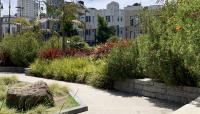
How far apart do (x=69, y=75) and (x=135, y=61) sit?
335cm

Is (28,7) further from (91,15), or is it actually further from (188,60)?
(188,60)

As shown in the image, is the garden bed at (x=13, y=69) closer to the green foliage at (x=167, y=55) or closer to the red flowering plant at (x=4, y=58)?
the red flowering plant at (x=4, y=58)

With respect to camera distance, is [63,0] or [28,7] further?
[28,7]

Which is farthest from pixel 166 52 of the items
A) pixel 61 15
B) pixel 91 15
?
pixel 91 15

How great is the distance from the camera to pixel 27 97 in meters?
10.0

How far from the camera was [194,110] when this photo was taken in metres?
8.63

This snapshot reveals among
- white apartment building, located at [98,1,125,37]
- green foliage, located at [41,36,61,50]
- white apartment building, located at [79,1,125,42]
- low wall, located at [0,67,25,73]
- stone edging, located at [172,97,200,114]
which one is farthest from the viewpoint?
white apartment building, located at [98,1,125,37]

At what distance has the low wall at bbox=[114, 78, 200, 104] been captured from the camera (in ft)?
38.6

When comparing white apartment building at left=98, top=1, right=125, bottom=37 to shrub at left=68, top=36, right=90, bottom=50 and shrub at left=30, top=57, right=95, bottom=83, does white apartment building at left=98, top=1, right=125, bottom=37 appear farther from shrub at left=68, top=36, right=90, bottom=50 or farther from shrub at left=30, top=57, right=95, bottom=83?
shrub at left=30, top=57, right=95, bottom=83

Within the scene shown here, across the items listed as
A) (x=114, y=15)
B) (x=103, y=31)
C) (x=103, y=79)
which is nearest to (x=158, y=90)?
(x=103, y=79)

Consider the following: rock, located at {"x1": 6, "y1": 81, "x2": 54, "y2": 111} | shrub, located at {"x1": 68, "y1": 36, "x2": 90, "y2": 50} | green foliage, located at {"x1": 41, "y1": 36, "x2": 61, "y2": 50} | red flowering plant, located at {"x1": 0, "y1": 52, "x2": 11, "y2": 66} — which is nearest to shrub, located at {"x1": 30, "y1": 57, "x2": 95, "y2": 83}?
red flowering plant, located at {"x1": 0, "y1": 52, "x2": 11, "y2": 66}

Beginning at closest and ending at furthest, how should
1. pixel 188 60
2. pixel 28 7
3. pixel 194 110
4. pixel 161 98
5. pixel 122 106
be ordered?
pixel 194 110 → pixel 188 60 → pixel 122 106 → pixel 161 98 → pixel 28 7

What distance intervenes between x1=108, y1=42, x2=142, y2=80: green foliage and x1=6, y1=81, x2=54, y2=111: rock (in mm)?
3922

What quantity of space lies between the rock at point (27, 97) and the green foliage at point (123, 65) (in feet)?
12.9
